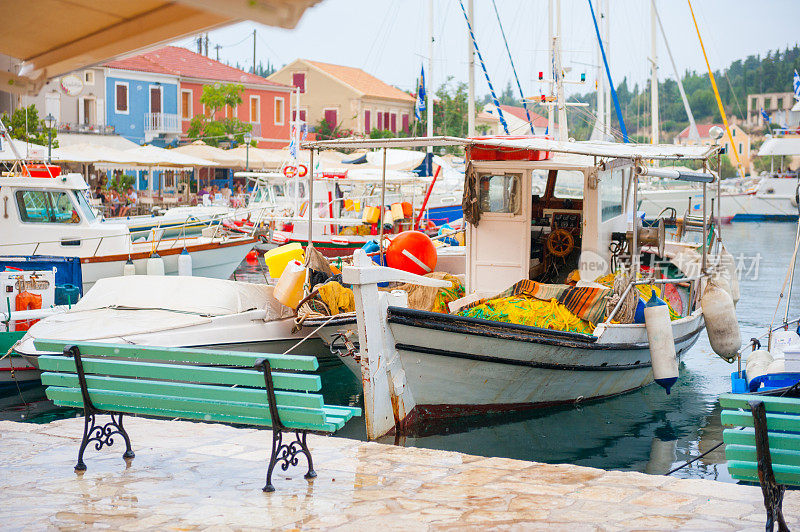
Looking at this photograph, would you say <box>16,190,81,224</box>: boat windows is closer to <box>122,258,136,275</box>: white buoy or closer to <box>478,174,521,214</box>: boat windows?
<box>122,258,136,275</box>: white buoy

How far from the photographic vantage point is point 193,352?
5.55 metres

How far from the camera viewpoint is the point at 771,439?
458 centimetres

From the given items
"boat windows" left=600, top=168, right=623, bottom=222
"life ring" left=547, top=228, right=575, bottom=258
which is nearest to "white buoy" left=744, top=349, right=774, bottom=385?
"boat windows" left=600, top=168, right=623, bottom=222

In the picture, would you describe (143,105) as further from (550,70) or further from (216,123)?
(550,70)

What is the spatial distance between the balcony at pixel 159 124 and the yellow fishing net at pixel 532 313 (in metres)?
36.6

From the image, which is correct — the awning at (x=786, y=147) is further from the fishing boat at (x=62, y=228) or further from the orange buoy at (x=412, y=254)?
the fishing boat at (x=62, y=228)

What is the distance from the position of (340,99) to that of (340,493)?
173 feet

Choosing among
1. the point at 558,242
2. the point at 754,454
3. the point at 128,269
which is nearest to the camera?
the point at 754,454

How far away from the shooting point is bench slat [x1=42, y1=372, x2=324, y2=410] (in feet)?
17.2

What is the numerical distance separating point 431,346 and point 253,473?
139 inches

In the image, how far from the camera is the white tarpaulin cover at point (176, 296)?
1096 cm

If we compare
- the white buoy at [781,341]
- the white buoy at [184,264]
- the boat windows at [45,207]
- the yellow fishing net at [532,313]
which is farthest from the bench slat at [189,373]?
the white buoy at [184,264]

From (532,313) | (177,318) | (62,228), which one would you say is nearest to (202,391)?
(532,313)

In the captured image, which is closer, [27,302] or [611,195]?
[611,195]
